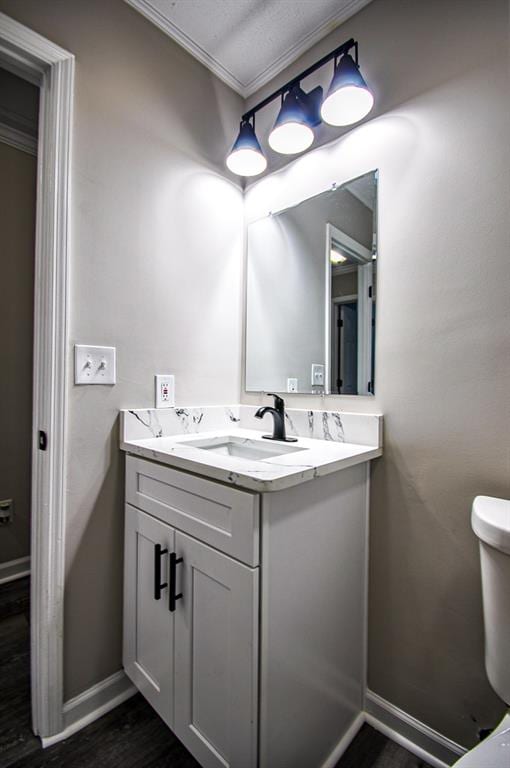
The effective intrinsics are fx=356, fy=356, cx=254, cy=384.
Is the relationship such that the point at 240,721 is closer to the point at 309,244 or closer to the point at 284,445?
the point at 284,445

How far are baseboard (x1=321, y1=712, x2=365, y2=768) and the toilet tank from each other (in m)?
0.54

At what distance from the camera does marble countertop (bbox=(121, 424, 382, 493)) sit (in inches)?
32.3

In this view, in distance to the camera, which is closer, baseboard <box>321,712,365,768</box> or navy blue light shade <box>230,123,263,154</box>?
baseboard <box>321,712,365,768</box>

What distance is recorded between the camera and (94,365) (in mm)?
1205

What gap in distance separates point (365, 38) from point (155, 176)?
0.89 m

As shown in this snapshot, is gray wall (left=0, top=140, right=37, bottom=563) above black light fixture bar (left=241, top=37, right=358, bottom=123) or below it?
below

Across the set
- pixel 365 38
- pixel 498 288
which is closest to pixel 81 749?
pixel 498 288

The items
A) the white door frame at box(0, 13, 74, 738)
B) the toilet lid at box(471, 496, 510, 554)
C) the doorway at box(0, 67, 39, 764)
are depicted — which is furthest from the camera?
the doorway at box(0, 67, 39, 764)

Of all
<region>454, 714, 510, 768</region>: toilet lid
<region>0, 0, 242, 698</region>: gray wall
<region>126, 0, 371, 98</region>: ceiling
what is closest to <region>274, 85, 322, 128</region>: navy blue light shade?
<region>126, 0, 371, 98</region>: ceiling

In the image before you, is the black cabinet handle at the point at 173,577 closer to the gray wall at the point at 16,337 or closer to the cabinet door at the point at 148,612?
the cabinet door at the point at 148,612

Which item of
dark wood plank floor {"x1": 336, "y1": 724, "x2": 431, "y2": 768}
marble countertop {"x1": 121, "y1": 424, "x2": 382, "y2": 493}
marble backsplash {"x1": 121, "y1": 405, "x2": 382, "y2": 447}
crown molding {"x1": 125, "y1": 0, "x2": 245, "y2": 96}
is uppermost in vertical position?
crown molding {"x1": 125, "y1": 0, "x2": 245, "y2": 96}

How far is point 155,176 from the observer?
1374mm

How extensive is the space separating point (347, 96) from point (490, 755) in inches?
65.2

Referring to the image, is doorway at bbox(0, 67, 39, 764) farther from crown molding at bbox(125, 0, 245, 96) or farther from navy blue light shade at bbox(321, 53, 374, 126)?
navy blue light shade at bbox(321, 53, 374, 126)
